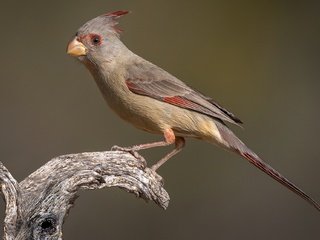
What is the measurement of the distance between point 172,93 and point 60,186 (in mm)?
1354

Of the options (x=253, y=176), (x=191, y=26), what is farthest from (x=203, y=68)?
(x=253, y=176)

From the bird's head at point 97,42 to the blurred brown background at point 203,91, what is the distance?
7.50ft

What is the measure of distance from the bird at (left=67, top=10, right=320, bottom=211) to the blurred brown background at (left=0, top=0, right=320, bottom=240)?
2270mm

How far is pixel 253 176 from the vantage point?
845 centimetres

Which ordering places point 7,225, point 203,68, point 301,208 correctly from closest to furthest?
point 7,225
point 301,208
point 203,68

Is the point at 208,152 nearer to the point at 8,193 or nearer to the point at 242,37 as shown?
the point at 242,37

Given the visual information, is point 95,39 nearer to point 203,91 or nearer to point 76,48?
point 76,48

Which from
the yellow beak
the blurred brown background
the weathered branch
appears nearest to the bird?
the yellow beak

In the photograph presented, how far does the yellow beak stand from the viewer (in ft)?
18.6

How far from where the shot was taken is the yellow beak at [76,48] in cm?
568

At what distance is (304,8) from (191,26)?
126 cm

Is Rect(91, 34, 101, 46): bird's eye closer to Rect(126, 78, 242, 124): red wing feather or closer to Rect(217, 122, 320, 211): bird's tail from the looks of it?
Rect(126, 78, 242, 124): red wing feather

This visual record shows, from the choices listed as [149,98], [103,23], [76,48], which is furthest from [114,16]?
[149,98]

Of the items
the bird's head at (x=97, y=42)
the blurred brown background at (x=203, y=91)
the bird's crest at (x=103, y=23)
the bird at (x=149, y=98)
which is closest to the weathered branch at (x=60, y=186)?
the bird at (x=149, y=98)
